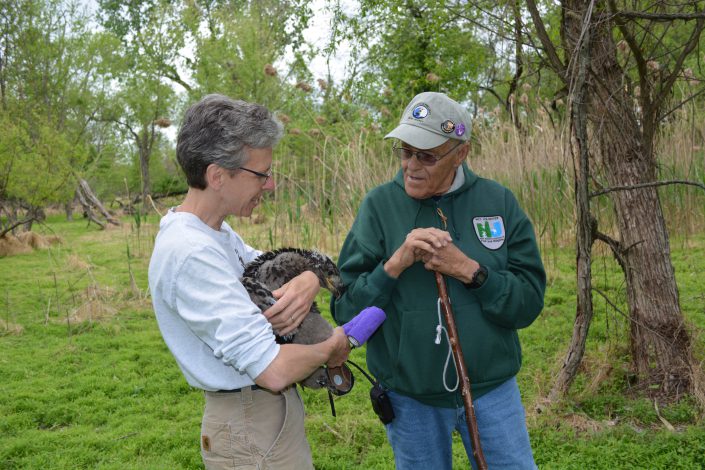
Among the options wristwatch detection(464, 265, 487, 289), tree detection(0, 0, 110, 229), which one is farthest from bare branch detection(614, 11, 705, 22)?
tree detection(0, 0, 110, 229)

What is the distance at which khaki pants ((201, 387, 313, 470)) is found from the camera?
1813mm

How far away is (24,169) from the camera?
548 inches

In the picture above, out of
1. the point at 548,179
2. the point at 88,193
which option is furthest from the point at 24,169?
the point at 548,179

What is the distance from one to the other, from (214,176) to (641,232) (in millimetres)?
2902

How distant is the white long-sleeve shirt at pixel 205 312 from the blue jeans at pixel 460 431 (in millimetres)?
716

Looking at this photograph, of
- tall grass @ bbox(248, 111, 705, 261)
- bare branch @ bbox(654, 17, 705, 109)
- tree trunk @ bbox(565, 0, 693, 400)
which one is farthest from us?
tall grass @ bbox(248, 111, 705, 261)

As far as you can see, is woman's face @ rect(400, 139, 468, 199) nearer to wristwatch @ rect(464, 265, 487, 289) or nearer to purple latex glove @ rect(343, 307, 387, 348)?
wristwatch @ rect(464, 265, 487, 289)

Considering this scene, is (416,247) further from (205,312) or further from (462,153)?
(205,312)

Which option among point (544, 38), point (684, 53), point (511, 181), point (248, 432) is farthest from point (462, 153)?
point (511, 181)

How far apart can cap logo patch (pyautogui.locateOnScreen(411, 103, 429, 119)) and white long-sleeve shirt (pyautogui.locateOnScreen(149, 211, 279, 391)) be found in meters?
0.90

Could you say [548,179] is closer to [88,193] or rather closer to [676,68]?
[676,68]

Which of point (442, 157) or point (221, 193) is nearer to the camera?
point (221, 193)

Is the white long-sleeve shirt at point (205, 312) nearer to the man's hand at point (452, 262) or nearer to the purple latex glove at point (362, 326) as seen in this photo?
the purple latex glove at point (362, 326)

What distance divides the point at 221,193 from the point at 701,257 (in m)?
6.78
